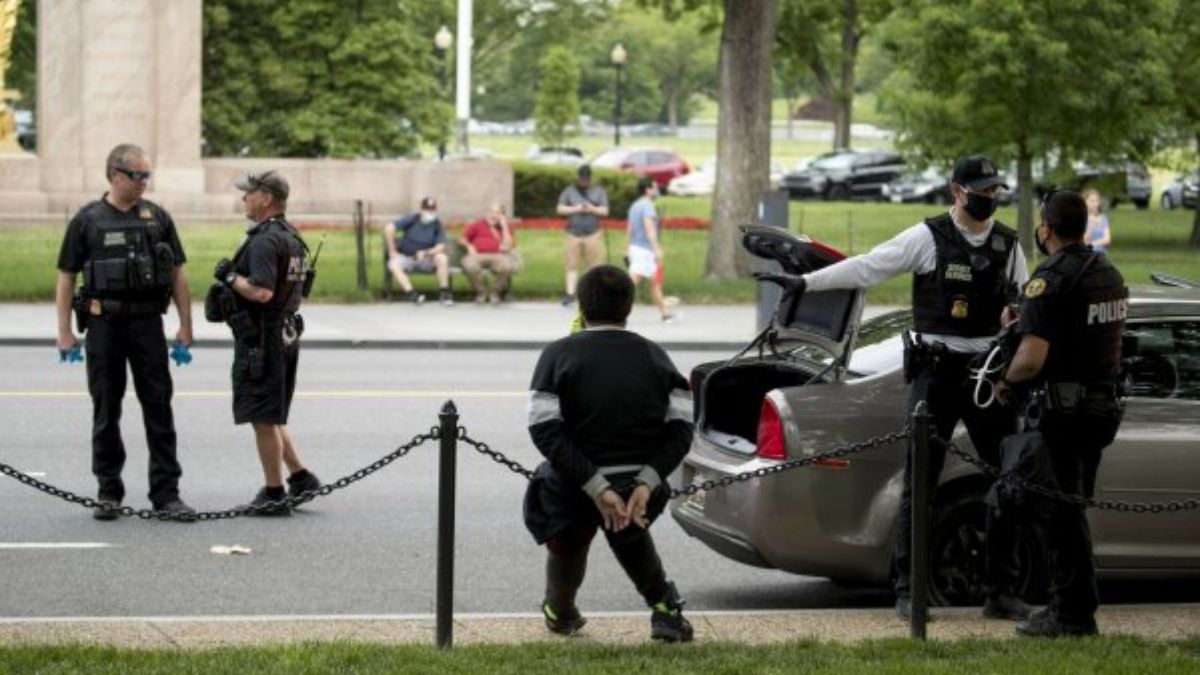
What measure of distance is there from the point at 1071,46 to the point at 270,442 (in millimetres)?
25451

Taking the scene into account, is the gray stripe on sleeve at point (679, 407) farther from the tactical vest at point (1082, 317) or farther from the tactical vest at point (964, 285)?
the tactical vest at point (964, 285)

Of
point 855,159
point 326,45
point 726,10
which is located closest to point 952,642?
point 726,10

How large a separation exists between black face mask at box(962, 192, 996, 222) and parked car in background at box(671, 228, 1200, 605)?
607 millimetres

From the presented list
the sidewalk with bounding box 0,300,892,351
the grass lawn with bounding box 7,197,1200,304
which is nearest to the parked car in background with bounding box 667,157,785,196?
the grass lawn with bounding box 7,197,1200,304

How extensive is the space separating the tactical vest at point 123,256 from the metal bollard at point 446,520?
4054 millimetres

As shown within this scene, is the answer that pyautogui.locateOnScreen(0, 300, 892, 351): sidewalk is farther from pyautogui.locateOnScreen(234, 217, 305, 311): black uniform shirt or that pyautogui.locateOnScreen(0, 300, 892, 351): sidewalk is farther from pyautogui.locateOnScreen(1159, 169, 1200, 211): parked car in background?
pyautogui.locateOnScreen(1159, 169, 1200, 211): parked car in background

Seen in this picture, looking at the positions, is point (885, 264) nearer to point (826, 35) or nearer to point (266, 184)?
point (266, 184)

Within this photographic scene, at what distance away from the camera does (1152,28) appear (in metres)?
36.5

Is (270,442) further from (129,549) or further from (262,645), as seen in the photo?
(262,645)

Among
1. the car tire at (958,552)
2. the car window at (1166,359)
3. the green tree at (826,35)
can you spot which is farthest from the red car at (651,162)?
the car tire at (958,552)

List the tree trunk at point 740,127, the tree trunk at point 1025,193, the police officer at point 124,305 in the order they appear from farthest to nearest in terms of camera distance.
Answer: the tree trunk at point 1025,193 → the tree trunk at point 740,127 → the police officer at point 124,305

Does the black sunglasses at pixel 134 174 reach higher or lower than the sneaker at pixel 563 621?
higher

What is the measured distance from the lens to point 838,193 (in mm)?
63906

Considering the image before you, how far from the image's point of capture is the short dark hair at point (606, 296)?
27.5 feet
